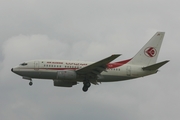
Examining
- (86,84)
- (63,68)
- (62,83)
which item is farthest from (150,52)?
(63,68)

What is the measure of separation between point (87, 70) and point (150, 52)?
10904 mm

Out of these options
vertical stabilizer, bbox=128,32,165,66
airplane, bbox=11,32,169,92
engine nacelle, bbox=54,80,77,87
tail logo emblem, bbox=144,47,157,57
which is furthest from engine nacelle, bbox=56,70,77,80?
tail logo emblem, bbox=144,47,157,57

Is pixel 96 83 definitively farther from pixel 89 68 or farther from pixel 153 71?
pixel 153 71

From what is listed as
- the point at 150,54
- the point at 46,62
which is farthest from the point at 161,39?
the point at 46,62

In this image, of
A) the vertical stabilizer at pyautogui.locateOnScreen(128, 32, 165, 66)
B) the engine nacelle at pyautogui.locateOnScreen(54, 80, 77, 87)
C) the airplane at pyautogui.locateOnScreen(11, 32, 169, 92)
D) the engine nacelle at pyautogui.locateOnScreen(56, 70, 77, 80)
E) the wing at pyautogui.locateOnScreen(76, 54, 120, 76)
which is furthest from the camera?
the vertical stabilizer at pyautogui.locateOnScreen(128, 32, 165, 66)

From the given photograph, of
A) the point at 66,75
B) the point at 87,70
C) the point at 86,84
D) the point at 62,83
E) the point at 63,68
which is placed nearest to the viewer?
the point at 66,75

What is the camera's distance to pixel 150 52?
2704 inches

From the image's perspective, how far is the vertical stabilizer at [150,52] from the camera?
67438 millimetres

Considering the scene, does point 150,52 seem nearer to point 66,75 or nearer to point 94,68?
point 94,68

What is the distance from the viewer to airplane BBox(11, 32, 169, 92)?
6191 centimetres

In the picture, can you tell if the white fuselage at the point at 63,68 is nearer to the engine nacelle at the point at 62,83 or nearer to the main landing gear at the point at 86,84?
the main landing gear at the point at 86,84

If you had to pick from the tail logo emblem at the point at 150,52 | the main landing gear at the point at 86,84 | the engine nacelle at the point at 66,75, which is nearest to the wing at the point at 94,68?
the engine nacelle at the point at 66,75

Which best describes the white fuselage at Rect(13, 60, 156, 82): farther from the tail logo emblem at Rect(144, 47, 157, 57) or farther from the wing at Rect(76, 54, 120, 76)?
the tail logo emblem at Rect(144, 47, 157, 57)

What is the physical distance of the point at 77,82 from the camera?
66.9 metres
